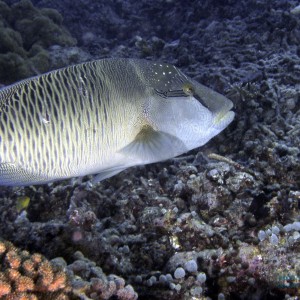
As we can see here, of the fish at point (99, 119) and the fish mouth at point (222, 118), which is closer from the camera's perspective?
the fish at point (99, 119)

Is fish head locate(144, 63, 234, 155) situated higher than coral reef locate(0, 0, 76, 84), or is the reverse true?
fish head locate(144, 63, 234, 155)

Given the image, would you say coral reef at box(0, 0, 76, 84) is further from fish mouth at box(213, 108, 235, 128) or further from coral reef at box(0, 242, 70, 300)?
coral reef at box(0, 242, 70, 300)

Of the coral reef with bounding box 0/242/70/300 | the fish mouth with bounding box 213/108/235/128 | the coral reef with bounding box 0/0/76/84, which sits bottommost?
the coral reef with bounding box 0/0/76/84

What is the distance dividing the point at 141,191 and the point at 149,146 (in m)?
Answer: 1.46

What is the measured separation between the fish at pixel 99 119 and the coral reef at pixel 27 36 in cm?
669

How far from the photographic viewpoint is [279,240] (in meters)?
2.95

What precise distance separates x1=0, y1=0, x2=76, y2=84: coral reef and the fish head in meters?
6.88

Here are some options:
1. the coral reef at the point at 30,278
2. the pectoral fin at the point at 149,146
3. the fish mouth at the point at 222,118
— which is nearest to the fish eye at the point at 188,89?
the fish mouth at the point at 222,118

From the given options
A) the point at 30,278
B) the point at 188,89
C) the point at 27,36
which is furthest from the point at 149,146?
the point at 27,36

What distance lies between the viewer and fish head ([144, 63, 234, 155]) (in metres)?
3.11

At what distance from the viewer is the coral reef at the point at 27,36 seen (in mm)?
9055

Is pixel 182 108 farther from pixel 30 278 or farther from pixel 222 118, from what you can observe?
pixel 30 278

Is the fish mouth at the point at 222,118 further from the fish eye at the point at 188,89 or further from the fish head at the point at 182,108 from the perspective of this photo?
the fish eye at the point at 188,89

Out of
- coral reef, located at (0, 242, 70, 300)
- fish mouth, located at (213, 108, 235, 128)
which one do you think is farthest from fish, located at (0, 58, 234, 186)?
coral reef, located at (0, 242, 70, 300)
